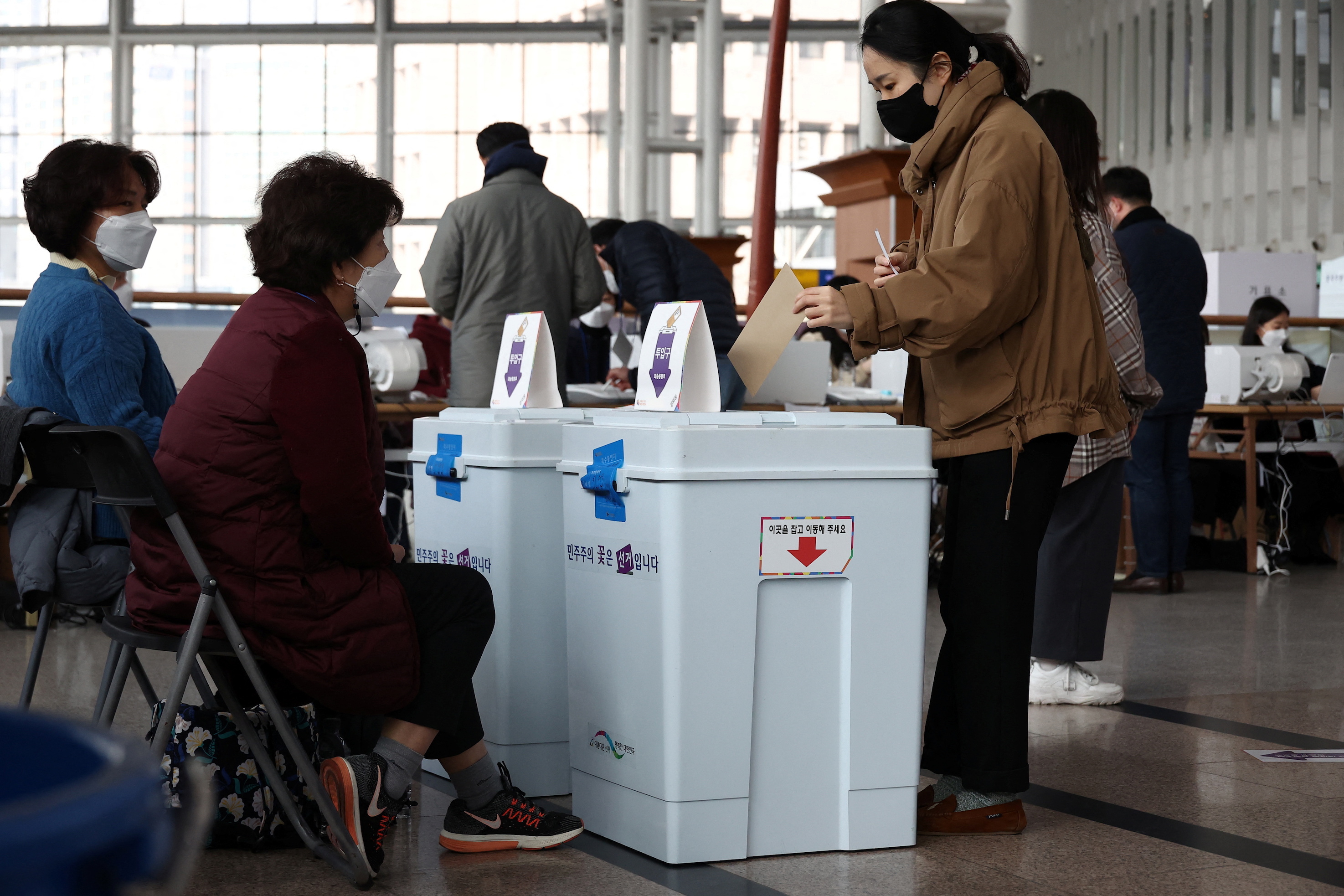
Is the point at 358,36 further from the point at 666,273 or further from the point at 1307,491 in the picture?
the point at 666,273

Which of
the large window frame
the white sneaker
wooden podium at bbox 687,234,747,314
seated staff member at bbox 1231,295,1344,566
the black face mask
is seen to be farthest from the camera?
the large window frame

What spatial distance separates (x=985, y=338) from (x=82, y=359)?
1.46 metres

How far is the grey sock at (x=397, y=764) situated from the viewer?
1.85 meters

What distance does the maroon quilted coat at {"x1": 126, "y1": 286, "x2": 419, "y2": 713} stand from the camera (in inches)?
68.9

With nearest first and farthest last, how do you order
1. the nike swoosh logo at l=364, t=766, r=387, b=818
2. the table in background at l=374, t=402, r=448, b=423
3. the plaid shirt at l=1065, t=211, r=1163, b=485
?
the nike swoosh logo at l=364, t=766, r=387, b=818 < the plaid shirt at l=1065, t=211, r=1163, b=485 < the table in background at l=374, t=402, r=448, b=423

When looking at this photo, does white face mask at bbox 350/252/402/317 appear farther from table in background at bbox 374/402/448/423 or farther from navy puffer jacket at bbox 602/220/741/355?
table in background at bbox 374/402/448/423

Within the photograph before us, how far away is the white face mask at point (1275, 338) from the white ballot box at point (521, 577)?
5.08 meters

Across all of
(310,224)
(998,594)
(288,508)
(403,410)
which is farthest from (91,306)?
(403,410)

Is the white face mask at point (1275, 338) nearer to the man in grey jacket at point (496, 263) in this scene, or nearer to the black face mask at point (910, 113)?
the man in grey jacket at point (496, 263)

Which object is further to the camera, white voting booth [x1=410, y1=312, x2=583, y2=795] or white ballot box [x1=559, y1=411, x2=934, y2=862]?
white voting booth [x1=410, y1=312, x2=583, y2=795]

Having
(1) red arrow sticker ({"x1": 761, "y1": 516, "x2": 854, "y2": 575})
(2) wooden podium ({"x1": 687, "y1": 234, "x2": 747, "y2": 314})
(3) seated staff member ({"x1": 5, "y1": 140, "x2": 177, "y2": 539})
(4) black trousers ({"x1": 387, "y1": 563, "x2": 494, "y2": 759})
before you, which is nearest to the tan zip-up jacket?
(1) red arrow sticker ({"x1": 761, "y1": 516, "x2": 854, "y2": 575})

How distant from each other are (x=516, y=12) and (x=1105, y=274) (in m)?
11.1

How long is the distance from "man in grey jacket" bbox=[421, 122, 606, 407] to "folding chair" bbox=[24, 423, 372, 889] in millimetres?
2027

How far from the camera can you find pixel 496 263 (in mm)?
3889
